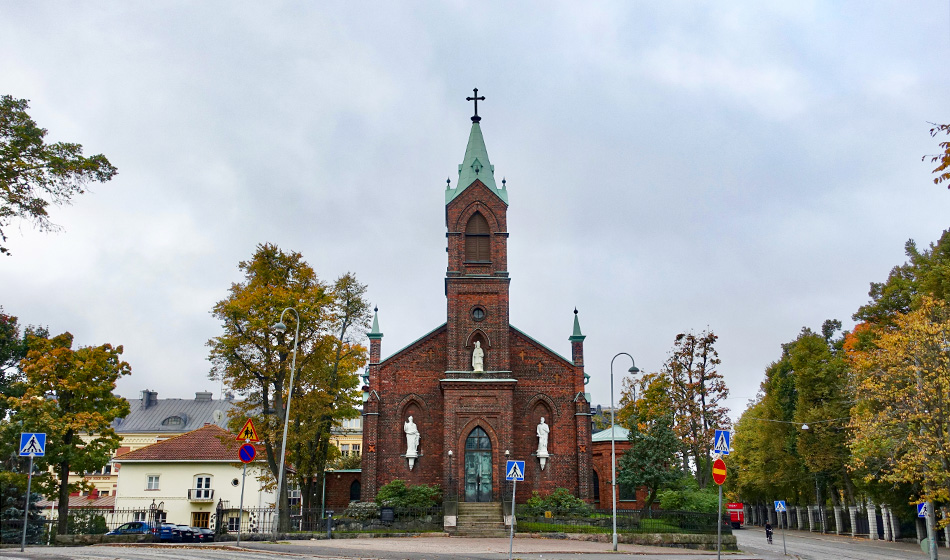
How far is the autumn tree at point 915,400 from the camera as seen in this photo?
87.8 ft

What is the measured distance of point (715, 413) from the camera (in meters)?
47.0

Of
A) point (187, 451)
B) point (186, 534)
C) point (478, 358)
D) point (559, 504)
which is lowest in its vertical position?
point (186, 534)

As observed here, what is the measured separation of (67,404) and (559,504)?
78.6 ft

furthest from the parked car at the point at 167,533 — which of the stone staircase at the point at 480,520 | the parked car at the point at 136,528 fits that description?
the stone staircase at the point at 480,520

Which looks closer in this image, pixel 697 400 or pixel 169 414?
pixel 697 400

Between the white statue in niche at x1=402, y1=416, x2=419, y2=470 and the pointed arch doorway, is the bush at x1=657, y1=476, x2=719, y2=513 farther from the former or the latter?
the white statue in niche at x1=402, y1=416, x2=419, y2=470

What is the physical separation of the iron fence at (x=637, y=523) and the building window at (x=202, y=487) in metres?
26.2

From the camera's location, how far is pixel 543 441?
39.8 m

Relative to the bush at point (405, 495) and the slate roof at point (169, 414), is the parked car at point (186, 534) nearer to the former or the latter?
the bush at point (405, 495)

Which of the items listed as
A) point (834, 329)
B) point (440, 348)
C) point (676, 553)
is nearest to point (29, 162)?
point (676, 553)

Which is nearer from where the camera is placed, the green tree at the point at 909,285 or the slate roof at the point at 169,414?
the green tree at the point at 909,285

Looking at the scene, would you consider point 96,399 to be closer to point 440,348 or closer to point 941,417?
point 440,348

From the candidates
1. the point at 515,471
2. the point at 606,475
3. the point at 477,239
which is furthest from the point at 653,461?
the point at 515,471

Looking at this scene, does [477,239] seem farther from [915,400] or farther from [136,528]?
[915,400]
